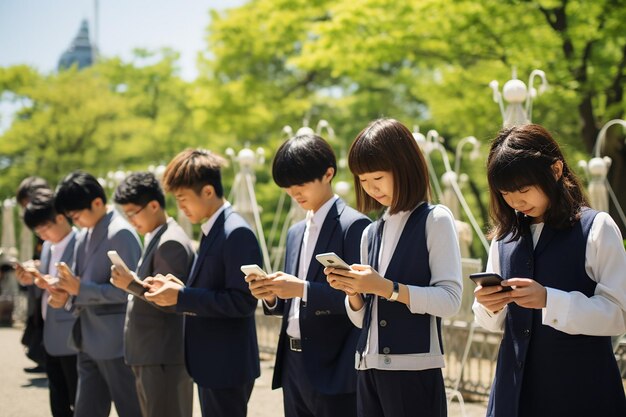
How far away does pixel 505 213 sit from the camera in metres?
2.94

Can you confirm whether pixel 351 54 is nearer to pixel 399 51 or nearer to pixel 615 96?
pixel 399 51

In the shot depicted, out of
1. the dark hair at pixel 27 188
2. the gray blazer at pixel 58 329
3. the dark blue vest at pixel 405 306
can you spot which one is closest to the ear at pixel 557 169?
the dark blue vest at pixel 405 306

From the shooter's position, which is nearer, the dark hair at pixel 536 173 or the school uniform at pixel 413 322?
the dark hair at pixel 536 173

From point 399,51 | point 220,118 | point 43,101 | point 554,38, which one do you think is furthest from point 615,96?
point 43,101

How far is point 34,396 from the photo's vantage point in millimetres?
8516

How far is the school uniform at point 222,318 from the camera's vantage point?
422 cm

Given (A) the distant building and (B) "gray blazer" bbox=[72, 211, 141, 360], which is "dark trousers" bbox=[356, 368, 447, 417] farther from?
(A) the distant building

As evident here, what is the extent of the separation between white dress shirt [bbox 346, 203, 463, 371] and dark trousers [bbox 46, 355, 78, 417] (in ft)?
12.0

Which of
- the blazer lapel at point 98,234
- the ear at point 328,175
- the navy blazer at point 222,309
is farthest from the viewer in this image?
the blazer lapel at point 98,234

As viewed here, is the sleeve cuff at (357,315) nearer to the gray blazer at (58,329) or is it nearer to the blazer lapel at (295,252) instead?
the blazer lapel at (295,252)

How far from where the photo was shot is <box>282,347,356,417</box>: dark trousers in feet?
12.2

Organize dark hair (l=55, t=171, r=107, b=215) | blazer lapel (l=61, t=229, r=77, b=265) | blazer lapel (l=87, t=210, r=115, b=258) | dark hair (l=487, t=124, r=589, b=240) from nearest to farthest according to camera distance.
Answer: dark hair (l=487, t=124, r=589, b=240) < blazer lapel (l=87, t=210, r=115, b=258) < dark hair (l=55, t=171, r=107, b=215) < blazer lapel (l=61, t=229, r=77, b=265)

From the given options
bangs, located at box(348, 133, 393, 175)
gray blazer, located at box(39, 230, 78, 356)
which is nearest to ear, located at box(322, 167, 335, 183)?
bangs, located at box(348, 133, 393, 175)

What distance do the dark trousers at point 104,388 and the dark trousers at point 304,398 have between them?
5.43 feet
